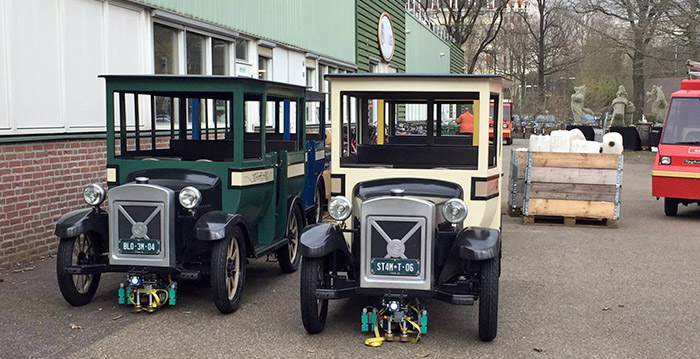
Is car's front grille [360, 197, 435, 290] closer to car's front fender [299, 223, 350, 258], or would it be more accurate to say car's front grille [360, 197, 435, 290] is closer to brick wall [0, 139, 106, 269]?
car's front fender [299, 223, 350, 258]

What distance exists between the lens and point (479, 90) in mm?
6457

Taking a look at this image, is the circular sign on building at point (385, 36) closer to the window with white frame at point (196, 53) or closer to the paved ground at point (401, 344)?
the window with white frame at point (196, 53)

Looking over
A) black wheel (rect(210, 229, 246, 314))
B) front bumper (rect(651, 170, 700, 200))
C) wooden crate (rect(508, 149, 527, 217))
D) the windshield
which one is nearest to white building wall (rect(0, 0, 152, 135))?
black wheel (rect(210, 229, 246, 314))

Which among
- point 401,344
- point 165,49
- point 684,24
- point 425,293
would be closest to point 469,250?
point 425,293

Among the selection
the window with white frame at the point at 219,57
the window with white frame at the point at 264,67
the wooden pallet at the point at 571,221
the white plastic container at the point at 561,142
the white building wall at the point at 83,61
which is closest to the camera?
the white building wall at the point at 83,61

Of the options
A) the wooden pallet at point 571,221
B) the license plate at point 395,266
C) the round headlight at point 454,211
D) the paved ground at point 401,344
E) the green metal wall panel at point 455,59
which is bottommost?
the paved ground at point 401,344

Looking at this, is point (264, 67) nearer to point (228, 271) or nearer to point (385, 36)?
point (228, 271)

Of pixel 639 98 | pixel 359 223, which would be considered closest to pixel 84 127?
pixel 359 223

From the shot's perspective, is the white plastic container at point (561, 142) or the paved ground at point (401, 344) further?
the white plastic container at point (561, 142)

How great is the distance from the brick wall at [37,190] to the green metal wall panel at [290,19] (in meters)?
2.74

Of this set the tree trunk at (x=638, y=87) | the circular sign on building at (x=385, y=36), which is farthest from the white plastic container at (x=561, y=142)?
the tree trunk at (x=638, y=87)

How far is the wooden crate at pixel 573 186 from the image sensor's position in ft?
35.8

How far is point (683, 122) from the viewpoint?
41.1 ft

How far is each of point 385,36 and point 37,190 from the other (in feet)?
63.5
